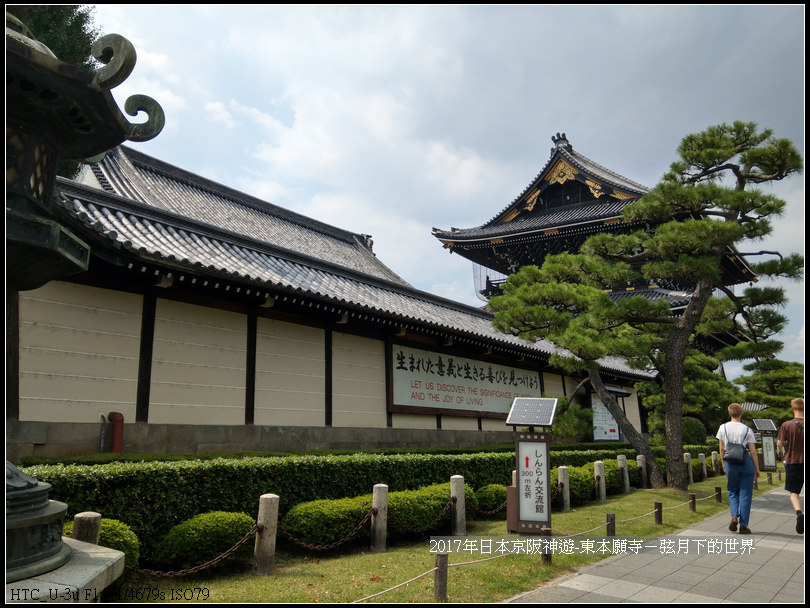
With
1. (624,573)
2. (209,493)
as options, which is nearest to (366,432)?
(209,493)

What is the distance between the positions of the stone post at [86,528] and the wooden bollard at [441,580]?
10.7ft

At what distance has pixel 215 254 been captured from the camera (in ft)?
35.9

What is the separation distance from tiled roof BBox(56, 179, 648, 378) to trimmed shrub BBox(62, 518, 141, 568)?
394 cm

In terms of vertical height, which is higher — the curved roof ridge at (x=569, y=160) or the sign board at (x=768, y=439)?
the curved roof ridge at (x=569, y=160)

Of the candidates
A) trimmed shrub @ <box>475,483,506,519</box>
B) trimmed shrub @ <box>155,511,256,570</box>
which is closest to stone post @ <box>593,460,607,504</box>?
trimmed shrub @ <box>475,483,506,519</box>

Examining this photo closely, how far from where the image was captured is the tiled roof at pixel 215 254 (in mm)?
8344

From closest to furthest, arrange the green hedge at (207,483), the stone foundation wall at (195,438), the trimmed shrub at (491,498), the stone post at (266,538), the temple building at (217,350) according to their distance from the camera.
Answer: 1. the green hedge at (207,483)
2. the stone post at (266,538)
3. the stone foundation wall at (195,438)
4. the temple building at (217,350)
5. the trimmed shrub at (491,498)

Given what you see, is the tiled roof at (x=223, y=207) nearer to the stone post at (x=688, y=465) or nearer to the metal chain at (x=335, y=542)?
the metal chain at (x=335, y=542)

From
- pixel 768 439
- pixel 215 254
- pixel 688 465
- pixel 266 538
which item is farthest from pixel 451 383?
pixel 768 439

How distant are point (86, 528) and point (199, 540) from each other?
1467 mm

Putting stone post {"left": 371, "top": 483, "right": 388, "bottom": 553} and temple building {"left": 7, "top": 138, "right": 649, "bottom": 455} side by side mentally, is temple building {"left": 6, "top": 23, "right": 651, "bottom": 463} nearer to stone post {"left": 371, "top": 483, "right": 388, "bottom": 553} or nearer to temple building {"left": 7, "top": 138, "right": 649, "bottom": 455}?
temple building {"left": 7, "top": 138, "right": 649, "bottom": 455}

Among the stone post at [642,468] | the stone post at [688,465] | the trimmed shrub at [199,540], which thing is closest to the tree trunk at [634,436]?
the stone post at [642,468]

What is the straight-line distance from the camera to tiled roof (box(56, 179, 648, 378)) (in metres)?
8.34

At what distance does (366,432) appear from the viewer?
40.7 ft
